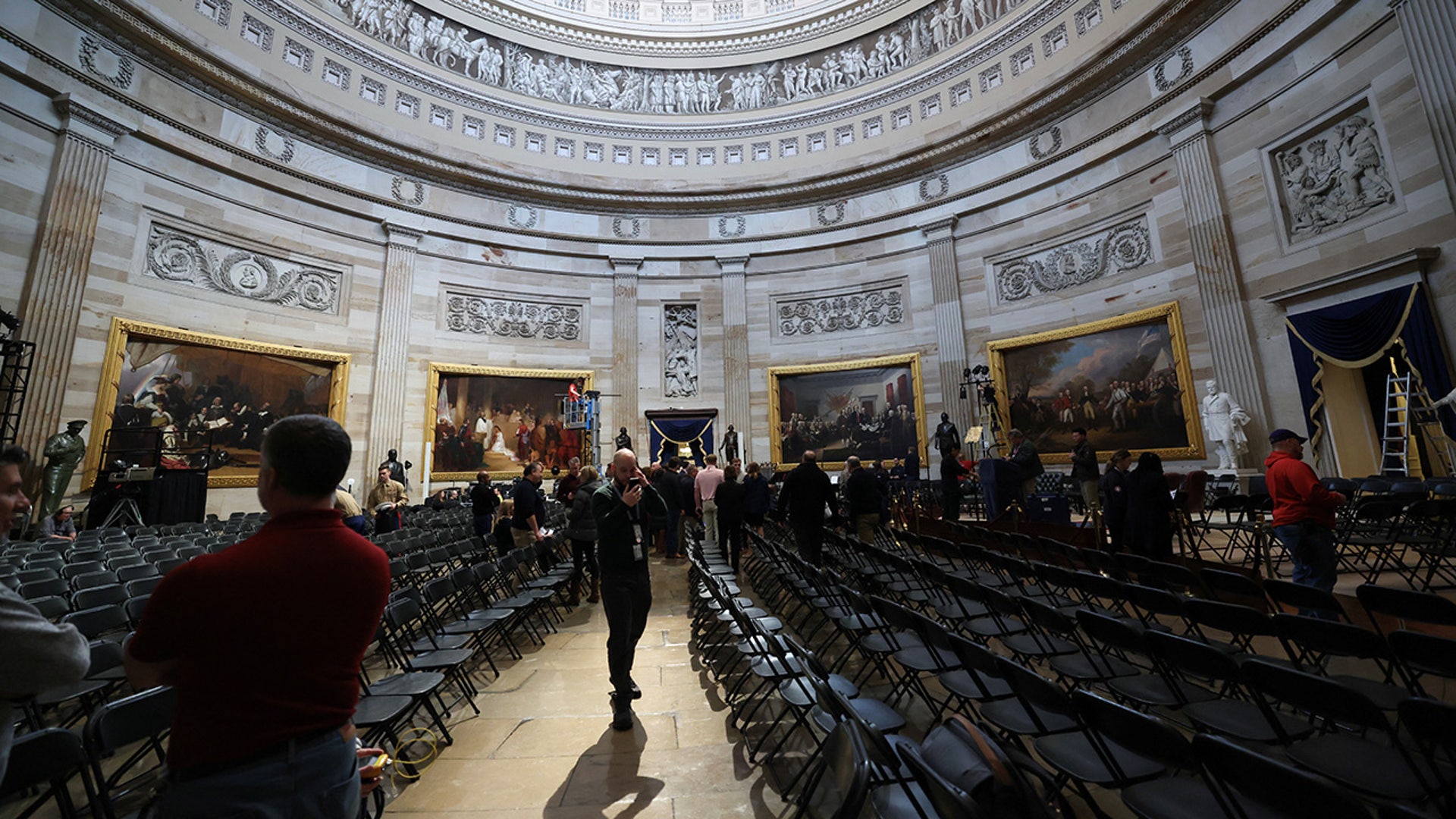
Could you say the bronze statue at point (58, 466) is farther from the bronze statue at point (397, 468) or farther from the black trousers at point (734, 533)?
the black trousers at point (734, 533)

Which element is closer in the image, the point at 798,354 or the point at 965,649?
the point at 965,649

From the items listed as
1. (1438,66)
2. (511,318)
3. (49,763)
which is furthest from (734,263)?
(49,763)

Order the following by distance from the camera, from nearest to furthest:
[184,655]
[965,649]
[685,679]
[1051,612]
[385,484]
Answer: [184,655]
[965,649]
[1051,612]
[685,679]
[385,484]

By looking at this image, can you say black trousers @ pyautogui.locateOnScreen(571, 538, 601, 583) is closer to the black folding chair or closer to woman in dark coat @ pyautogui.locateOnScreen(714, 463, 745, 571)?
woman in dark coat @ pyautogui.locateOnScreen(714, 463, 745, 571)

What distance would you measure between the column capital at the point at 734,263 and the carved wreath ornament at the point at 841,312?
1.81 meters

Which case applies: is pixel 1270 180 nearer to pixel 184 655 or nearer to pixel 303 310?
pixel 184 655

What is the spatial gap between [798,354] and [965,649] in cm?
1601

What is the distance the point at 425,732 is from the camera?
367cm

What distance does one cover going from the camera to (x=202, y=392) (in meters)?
12.9

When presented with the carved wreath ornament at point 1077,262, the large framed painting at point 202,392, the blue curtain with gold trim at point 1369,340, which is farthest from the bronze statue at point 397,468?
the blue curtain with gold trim at point 1369,340

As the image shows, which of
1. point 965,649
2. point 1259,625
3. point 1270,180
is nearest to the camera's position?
point 965,649

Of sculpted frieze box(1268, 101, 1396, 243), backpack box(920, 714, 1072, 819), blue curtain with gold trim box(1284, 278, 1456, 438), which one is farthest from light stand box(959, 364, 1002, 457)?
backpack box(920, 714, 1072, 819)

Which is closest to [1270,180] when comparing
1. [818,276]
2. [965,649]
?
[818,276]

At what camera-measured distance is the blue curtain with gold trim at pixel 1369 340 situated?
332 inches
